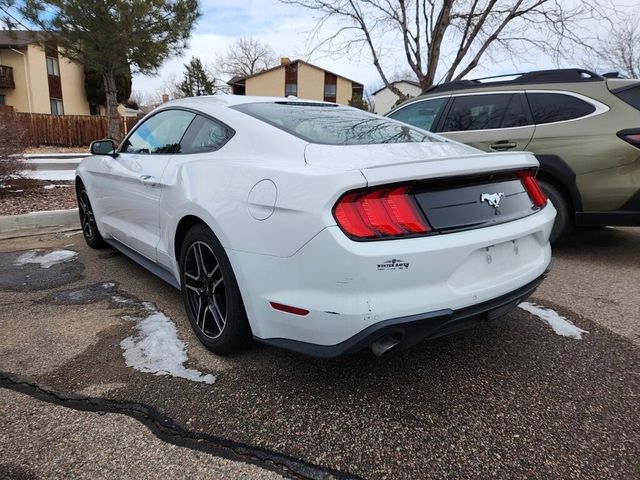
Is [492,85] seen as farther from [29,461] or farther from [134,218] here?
[29,461]

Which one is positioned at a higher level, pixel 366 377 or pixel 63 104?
pixel 63 104

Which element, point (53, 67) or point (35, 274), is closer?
point (35, 274)

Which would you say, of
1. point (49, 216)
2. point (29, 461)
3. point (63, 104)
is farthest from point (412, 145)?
point (63, 104)

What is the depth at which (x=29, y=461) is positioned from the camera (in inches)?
74.0

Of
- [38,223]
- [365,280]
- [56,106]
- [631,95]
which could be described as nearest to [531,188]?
[365,280]

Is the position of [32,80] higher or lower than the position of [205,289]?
higher

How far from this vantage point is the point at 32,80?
3144 centimetres

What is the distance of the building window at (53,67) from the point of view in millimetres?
32156

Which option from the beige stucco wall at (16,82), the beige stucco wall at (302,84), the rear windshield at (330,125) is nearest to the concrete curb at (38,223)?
the rear windshield at (330,125)

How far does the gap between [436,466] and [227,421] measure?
936 millimetres

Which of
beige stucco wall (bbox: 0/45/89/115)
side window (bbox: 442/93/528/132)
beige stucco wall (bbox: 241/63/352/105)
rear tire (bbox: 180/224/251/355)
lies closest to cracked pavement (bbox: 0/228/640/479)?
rear tire (bbox: 180/224/251/355)

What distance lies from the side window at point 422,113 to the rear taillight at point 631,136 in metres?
1.95

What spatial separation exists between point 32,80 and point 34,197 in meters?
29.7

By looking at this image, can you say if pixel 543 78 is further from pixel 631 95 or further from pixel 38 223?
pixel 38 223
